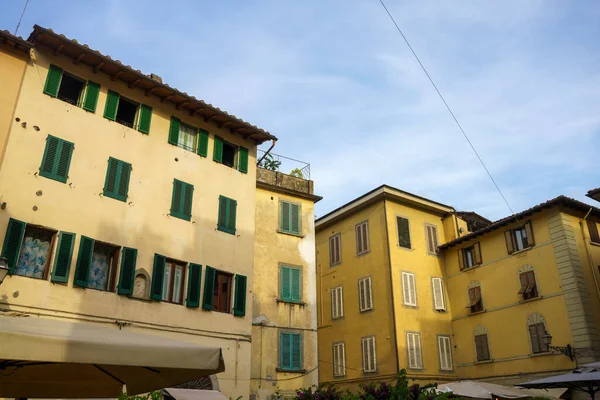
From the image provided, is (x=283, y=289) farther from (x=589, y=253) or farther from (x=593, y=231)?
(x=593, y=231)

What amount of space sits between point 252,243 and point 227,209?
1.47 m

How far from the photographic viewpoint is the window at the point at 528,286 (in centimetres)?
2228

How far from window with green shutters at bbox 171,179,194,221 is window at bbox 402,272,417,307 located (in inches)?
491

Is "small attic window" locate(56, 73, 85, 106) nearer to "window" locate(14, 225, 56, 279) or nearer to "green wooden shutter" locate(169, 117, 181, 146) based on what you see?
"green wooden shutter" locate(169, 117, 181, 146)

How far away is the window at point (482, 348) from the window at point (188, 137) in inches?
620

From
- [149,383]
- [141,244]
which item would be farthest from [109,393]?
[141,244]

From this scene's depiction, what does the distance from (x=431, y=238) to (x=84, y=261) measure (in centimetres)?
1856

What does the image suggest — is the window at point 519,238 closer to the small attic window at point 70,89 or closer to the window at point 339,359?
the window at point 339,359

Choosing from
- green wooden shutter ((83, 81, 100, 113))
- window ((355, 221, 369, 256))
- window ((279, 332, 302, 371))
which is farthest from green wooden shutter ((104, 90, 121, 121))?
window ((355, 221, 369, 256))

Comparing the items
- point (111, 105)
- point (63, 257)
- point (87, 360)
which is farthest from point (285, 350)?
point (87, 360)

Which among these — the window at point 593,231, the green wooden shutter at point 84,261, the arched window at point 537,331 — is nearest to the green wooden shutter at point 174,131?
the green wooden shutter at point 84,261

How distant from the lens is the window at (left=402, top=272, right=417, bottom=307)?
2444 cm

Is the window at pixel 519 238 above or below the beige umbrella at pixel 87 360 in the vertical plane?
above

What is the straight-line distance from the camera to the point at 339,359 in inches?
1029
